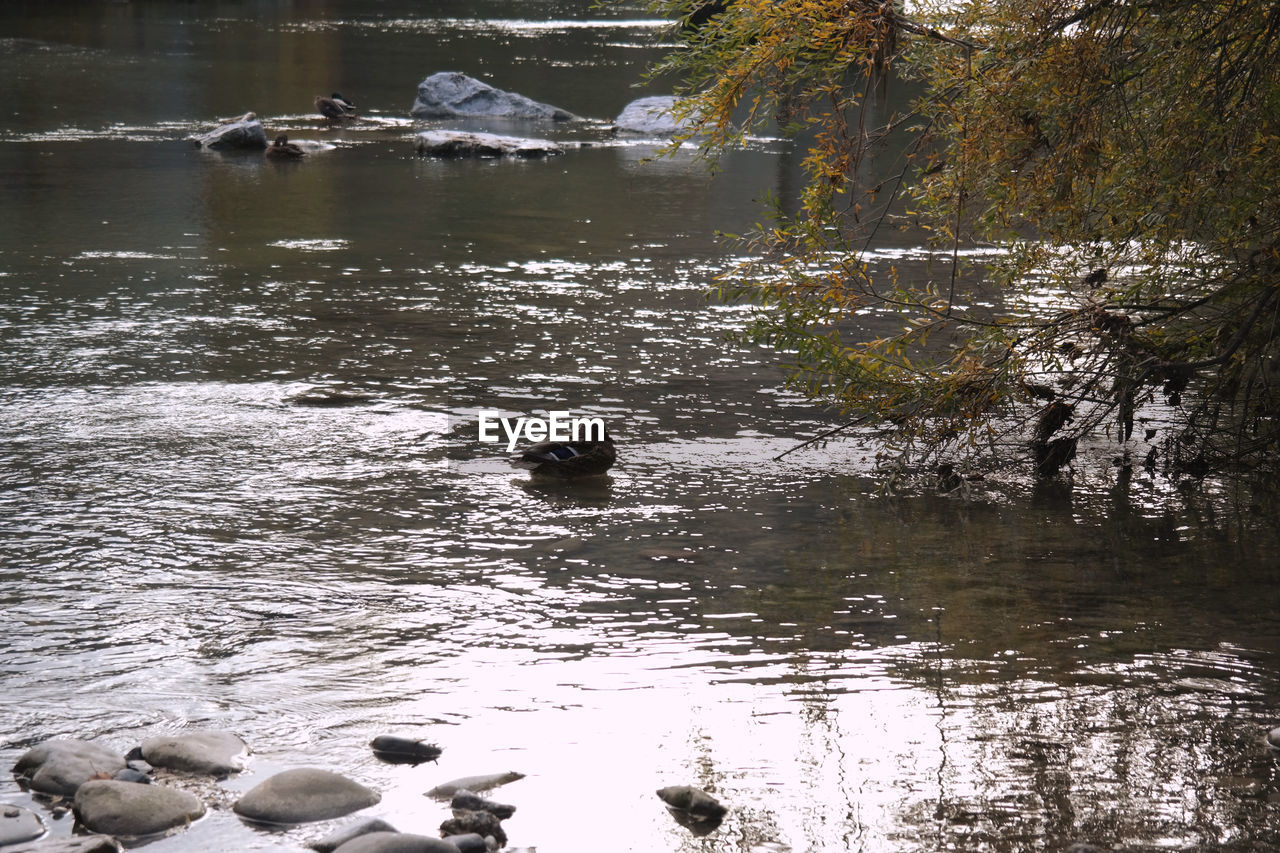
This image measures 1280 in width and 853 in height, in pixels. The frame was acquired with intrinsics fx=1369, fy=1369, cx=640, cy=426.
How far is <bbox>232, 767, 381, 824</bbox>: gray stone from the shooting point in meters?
4.17

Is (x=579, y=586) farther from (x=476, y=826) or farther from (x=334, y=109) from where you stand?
(x=334, y=109)

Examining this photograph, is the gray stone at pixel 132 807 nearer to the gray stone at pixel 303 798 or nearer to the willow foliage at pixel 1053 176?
the gray stone at pixel 303 798

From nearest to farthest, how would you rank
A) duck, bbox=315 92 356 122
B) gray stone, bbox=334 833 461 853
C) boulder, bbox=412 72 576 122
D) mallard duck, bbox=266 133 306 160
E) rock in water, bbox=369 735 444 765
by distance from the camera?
1. gray stone, bbox=334 833 461 853
2. rock in water, bbox=369 735 444 765
3. mallard duck, bbox=266 133 306 160
4. duck, bbox=315 92 356 122
5. boulder, bbox=412 72 576 122

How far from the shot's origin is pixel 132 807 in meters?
4.09

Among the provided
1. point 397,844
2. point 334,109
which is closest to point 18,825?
point 397,844

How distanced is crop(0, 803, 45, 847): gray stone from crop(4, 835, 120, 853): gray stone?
5 cm

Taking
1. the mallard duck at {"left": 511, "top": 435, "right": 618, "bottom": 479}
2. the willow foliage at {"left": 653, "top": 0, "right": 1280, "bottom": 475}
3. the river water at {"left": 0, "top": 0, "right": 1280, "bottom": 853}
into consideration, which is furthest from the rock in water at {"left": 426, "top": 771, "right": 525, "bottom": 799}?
the willow foliage at {"left": 653, "top": 0, "right": 1280, "bottom": 475}

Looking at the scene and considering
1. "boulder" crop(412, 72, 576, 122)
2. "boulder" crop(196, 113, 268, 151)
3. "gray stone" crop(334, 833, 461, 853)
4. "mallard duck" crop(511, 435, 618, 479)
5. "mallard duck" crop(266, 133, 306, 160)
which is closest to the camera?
"gray stone" crop(334, 833, 461, 853)

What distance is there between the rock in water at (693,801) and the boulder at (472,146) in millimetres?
19272

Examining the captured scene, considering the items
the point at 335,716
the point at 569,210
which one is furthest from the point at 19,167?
the point at 335,716

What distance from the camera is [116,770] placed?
4.37 m

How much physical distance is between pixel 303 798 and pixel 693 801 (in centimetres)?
121

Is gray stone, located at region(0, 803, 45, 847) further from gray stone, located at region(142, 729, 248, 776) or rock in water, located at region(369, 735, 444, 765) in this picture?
rock in water, located at region(369, 735, 444, 765)

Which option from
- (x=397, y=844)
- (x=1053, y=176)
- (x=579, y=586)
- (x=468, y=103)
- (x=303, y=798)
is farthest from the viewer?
(x=468, y=103)
